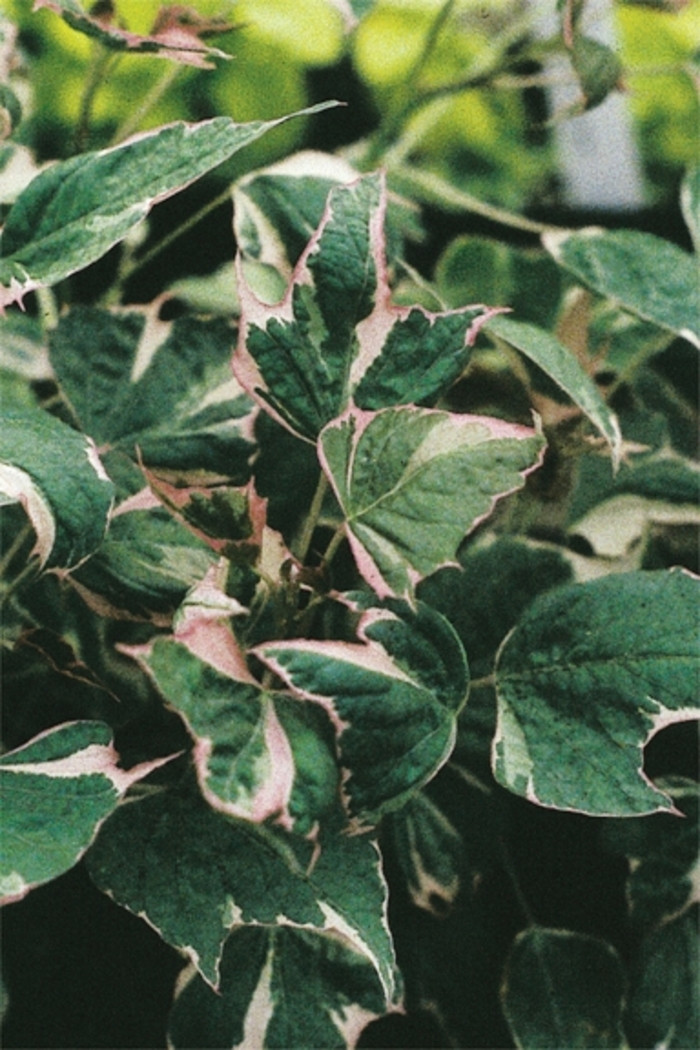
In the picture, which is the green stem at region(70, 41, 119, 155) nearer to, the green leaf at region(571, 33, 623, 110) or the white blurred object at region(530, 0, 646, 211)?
the green leaf at region(571, 33, 623, 110)

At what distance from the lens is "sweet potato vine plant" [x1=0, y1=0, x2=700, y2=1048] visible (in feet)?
1.33

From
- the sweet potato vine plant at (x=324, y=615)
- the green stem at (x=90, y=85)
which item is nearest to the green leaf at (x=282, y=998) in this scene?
the sweet potato vine plant at (x=324, y=615)

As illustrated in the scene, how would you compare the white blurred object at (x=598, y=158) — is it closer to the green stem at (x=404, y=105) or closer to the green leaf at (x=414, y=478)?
the green stem at (x=404, y=105)

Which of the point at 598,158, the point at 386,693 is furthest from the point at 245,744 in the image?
the point at 598,158

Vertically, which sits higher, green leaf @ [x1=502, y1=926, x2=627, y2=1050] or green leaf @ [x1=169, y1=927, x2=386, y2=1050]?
green leaf @ [x1=169, y1=927, x2=386, y2=1050]

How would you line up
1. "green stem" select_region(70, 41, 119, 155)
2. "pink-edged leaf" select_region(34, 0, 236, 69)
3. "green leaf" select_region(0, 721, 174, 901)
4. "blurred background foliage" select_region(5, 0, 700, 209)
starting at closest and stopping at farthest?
"green leaf" select_region(0, 721, 174, 901), "pink-edged leaf" select_region(34, 0, 236, 69), "green stem" select_region(70, 41, 119, 155), "blurred background foliage" select_region(5, 0, 700, 209)

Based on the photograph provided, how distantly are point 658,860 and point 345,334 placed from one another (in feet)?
1.05

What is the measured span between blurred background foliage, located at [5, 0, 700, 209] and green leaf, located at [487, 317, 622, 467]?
0.85m

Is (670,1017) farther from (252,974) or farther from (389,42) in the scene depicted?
(389,42)

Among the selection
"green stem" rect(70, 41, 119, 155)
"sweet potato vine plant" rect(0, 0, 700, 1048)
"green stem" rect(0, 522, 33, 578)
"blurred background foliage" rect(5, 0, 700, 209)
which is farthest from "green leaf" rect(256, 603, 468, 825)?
"blurred background foliage" rect(5, 0, 700, 209)

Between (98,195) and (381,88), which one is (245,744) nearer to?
(98,195)

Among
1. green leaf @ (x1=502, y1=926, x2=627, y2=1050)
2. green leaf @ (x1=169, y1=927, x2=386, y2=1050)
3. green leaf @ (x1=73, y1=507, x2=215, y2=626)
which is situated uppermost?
green leaf @ (x1=73, y1=507, x2=215, y2=626)

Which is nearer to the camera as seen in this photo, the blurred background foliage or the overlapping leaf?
the overlapping leaf

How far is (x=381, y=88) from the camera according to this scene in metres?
1.50
